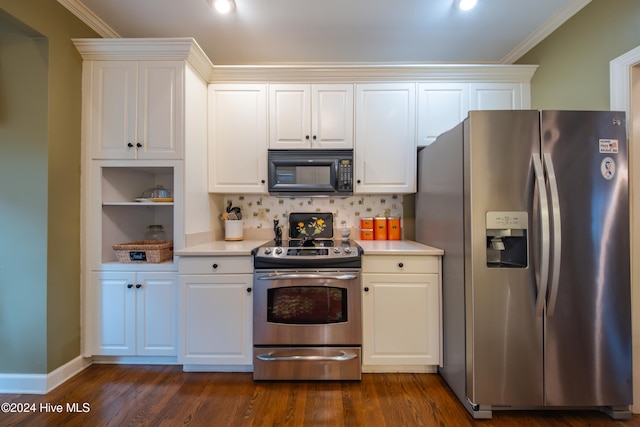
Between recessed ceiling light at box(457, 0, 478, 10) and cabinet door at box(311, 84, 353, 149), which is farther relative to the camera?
cabinet door at box(311, 84, 353, 149)

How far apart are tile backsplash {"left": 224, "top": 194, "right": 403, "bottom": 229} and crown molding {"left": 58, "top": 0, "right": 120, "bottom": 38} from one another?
5.66ft

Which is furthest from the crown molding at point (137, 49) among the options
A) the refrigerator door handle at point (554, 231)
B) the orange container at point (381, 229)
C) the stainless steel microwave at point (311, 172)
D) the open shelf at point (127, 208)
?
the refrigerator door handle at point (554, 231)

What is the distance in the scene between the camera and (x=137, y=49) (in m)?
2.01

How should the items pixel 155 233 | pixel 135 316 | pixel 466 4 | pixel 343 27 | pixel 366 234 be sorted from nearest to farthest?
pixel 466 4, pixel 135 316, pixel 343 27, pixel 155 233, pixel 366 234

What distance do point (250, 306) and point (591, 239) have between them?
7.03 ft

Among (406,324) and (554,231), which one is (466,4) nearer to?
(554,231)

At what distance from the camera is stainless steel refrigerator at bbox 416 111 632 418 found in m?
1.51

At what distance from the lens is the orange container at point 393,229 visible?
103 inches

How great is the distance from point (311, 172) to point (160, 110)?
1.26m

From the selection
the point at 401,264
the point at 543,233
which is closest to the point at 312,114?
the point at 401,264

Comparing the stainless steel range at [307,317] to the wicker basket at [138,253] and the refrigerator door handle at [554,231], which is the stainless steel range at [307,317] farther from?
the refrigerator door handle at [554,231]

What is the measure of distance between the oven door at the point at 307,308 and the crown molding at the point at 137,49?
175cm

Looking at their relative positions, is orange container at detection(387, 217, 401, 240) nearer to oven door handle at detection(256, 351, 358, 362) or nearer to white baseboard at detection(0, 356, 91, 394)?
oven door handle at detection(256, 351, 358, 362)

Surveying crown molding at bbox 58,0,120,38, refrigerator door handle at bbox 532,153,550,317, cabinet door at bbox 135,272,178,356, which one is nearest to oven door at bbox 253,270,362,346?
cabinet door at bbox 135,272,178,356
